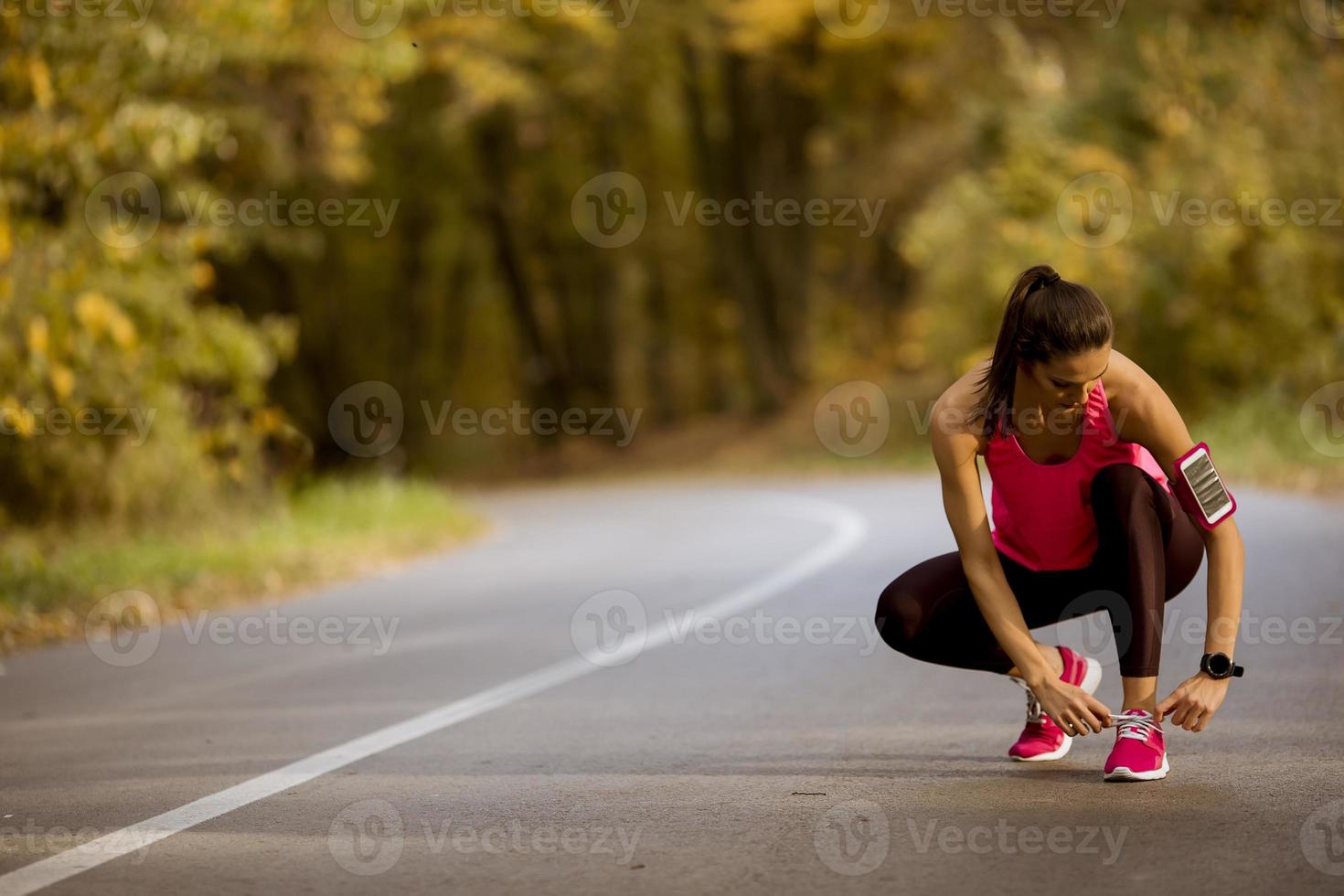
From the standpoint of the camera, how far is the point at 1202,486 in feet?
18.0

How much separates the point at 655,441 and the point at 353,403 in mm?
7656

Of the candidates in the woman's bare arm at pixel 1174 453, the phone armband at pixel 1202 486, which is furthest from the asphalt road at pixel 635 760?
the phone armband at pixel 1202 486

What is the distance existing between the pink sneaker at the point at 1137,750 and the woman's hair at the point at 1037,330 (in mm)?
962

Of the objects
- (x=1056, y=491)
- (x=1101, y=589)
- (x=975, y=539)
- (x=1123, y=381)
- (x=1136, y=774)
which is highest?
(x=1123, y=381)

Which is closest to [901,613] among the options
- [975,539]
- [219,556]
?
[975,539]

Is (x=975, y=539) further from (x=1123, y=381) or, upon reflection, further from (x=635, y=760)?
(x=635, y=760)

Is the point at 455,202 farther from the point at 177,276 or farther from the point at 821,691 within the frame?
the point at 821,691

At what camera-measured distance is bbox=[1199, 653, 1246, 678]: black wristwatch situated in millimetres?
5359

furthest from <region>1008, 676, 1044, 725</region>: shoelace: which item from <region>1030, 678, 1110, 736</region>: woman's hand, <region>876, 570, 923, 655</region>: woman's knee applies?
<region>1030, 678, 1110, 736</region>: woman's hand

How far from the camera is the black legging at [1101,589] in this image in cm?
559

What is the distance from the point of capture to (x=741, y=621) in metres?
10.8

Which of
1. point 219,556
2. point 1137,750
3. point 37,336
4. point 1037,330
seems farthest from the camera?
point 219,556

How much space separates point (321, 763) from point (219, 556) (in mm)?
8839

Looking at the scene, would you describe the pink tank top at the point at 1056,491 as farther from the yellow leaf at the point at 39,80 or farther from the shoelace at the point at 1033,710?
the yellow leaf at the point at 39,80
